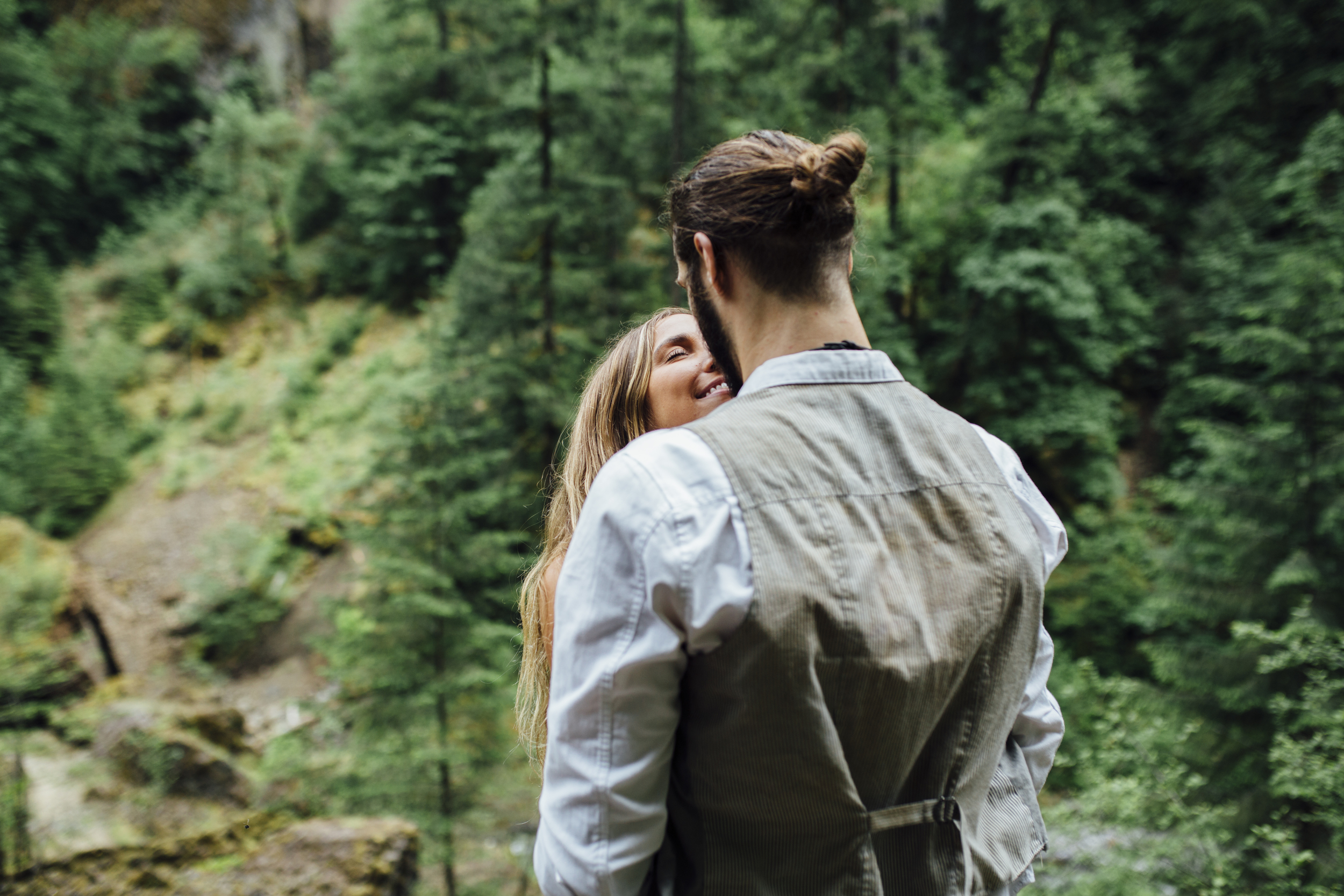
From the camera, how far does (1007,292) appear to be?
10250mm

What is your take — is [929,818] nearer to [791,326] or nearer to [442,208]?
[791,326]

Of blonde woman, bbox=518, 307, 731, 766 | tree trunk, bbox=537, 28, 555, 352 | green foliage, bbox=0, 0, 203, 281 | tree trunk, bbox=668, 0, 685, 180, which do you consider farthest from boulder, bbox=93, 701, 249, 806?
green foliage, bbox=0, 0, 203, 281

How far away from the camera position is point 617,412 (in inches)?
66.2

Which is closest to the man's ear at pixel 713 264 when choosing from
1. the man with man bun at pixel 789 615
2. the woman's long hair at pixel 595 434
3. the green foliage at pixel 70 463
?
the man with man bun at pixel 789 615

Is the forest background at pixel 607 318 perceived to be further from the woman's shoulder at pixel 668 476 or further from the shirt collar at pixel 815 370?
the woman's shoulder at pixel 668 476

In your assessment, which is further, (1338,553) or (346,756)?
(346,756)

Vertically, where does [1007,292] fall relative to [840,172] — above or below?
below

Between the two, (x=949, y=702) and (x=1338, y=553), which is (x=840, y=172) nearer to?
(x=949, y=702)

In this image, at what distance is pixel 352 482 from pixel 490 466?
5.14 ft

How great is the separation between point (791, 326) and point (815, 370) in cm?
8

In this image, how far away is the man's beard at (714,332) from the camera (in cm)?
106

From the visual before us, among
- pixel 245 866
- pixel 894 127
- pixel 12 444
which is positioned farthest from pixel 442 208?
pixel 245 866

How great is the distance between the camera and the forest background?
5.93 metres

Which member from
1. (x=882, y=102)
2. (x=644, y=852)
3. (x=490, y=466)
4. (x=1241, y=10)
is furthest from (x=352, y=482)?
(x=1241, y=10)
